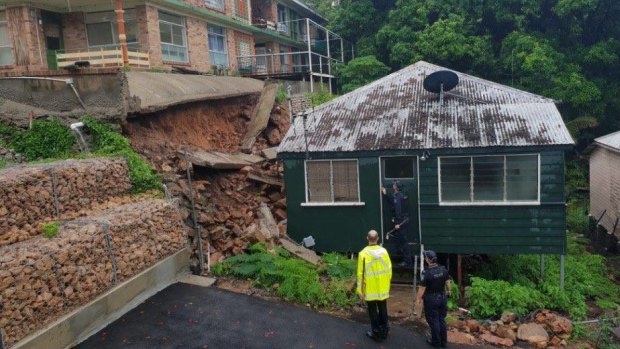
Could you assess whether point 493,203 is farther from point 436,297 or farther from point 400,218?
point 436,297

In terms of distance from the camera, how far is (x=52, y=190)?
8344 millimetres

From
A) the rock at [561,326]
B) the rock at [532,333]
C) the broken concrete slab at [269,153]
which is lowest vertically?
the rock at [561,326]

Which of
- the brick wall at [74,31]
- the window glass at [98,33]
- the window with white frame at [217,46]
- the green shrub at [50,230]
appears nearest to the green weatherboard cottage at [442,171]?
the green shrub at [50,230]

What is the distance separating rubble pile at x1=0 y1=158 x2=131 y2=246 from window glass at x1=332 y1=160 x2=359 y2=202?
4894 mm

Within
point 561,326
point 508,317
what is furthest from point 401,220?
point 561,326

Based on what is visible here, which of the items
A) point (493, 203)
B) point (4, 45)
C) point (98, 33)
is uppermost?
point (98, 33)

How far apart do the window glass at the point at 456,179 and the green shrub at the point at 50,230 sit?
8093 mm

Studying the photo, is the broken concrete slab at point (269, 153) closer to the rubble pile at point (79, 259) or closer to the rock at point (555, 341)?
the rubble pile at point (79, 259)

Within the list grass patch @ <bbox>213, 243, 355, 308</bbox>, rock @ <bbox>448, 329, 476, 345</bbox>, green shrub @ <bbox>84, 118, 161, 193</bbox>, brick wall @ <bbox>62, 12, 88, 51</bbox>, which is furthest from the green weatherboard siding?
brick wall @ <bbox>62, 12, 88, 51</bbox>

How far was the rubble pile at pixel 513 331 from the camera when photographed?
8.42 metres

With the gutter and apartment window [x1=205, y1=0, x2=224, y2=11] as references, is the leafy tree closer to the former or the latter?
the gutter

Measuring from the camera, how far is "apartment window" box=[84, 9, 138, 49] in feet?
64.4

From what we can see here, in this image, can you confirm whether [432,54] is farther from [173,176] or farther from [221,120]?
[173,176]

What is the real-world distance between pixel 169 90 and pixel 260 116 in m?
4.50
